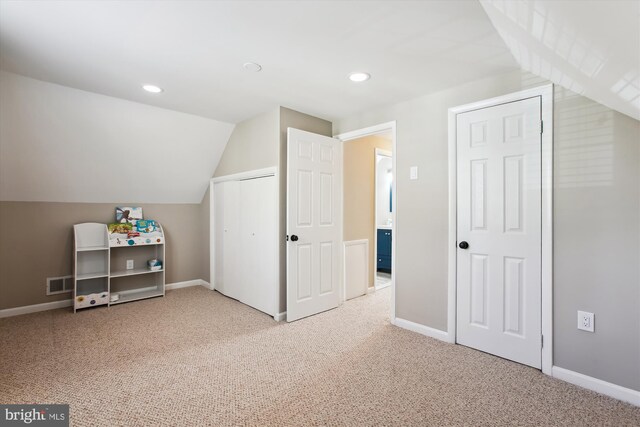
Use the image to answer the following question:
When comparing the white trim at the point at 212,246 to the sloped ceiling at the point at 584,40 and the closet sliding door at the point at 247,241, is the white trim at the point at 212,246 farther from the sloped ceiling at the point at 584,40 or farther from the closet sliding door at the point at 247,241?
the sloped ceiling at the point at 584,40

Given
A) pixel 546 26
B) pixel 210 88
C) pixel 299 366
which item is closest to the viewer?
pixel 546 26

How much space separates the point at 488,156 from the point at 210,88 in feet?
8.30

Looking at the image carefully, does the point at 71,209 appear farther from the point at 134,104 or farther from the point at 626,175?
the point at 626,175

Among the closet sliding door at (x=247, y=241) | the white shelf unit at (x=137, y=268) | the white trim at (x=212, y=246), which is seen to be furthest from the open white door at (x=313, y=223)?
the white shelf unit at (x=137, y=268)

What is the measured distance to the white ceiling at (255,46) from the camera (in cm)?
167

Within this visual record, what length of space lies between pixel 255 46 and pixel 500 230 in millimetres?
2319

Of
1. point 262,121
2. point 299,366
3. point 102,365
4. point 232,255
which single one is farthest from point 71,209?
point 299,366

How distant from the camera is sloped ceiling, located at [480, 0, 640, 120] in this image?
2.49ft

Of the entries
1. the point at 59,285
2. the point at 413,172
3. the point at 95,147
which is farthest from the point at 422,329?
the point at 59,285

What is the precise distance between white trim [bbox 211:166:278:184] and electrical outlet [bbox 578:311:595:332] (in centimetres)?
283

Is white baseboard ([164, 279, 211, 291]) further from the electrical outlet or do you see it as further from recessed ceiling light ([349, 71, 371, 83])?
the electrical outlet

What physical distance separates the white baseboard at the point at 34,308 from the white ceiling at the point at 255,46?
8.37ft

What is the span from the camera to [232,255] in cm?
407

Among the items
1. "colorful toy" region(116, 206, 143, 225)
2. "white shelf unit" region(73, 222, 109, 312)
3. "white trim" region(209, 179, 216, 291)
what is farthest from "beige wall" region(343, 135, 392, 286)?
"white shelf unit" region(73, 222, 109, 312)
